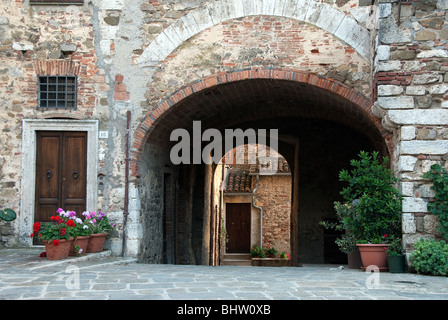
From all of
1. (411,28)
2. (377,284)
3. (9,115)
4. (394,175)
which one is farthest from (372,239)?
(9,115)

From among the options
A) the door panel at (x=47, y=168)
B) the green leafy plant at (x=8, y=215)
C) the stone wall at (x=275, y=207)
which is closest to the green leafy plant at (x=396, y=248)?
the door panel at (x=47, y=168)

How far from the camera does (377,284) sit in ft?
18.7

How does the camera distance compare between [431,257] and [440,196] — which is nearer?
[431,257]

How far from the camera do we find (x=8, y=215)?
8.22 metres

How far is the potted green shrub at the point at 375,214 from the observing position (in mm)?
7078

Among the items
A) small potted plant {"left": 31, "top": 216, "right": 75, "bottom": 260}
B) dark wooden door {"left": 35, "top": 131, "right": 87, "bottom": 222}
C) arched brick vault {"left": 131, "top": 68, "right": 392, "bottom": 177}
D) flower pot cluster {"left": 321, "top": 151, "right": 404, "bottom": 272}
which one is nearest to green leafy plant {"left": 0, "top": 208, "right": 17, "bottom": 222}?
dark wooden door {"left": 35, "top": 131, "right": 87, "bottom": 222}

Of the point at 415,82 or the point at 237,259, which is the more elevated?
the point at 415,82

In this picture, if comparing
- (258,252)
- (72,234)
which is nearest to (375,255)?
(72,234)

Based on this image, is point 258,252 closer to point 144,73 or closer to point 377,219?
point 144,73

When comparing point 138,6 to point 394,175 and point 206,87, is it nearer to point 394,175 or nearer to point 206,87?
point 206,87

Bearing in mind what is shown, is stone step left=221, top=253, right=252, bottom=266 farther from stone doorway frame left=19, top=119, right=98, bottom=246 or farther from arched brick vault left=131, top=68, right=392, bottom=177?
stone doorway frame left=19, top=119, right=98, bottom=246

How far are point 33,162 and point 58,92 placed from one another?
1.17 m

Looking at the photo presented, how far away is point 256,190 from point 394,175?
1486 cm

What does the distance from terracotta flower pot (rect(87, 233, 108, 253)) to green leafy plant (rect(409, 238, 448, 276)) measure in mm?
4329
